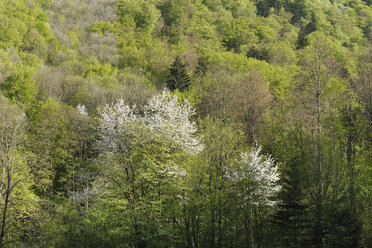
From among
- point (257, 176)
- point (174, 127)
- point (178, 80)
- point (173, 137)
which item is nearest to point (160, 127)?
point (174, 127)

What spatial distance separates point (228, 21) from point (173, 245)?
69.2 meters

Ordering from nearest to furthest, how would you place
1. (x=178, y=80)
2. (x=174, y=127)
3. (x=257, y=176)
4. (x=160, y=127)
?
(x=257, y=176)
(x=160, y=127)
(x=174, y=127)
(x=178, y=80)

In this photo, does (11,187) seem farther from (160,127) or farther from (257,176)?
(257,176)

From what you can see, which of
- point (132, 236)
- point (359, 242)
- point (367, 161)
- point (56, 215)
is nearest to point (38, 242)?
point (56, 215)

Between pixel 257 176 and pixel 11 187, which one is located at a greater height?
pixel 257 176

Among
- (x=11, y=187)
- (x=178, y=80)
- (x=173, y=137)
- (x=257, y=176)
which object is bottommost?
(x=11, y=187)

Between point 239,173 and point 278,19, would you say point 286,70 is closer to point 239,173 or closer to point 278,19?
point 239,173

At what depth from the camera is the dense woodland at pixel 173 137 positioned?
13867mm

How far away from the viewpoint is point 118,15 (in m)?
71.6

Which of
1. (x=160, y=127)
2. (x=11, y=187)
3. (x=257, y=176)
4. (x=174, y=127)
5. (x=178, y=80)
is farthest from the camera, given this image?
(x=178, y=80)

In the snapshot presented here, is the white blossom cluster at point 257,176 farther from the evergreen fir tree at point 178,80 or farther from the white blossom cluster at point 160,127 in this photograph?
the evergreen fir tree at point 178,80

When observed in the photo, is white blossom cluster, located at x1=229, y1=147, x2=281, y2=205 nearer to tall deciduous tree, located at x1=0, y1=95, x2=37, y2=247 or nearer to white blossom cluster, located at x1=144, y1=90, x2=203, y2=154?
white blossom cluster, located at x1=144, y1=90, x2=203, y2=154

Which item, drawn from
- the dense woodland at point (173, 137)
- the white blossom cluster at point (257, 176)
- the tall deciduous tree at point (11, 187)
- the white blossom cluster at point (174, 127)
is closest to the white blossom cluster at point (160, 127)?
the white blossom cluster at point (174, 127)

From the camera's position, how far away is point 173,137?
19.3 m
